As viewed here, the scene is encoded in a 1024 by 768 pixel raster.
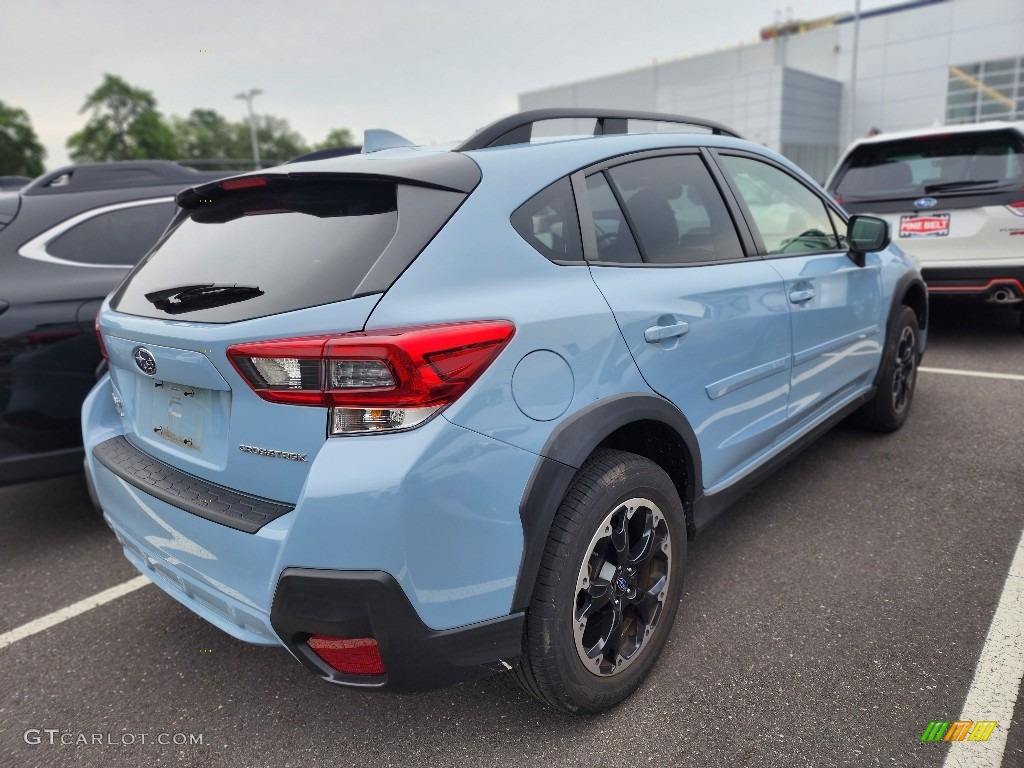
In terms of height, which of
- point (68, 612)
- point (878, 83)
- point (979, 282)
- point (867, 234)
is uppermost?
point (878, 83)

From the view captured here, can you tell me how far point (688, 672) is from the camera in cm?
226

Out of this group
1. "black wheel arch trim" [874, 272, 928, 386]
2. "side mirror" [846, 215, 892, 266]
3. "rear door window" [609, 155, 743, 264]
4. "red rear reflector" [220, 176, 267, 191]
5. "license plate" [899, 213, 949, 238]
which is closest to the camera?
"red rear reflector" [220, 176, 267, 191]

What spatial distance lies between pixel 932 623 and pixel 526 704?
1425mm

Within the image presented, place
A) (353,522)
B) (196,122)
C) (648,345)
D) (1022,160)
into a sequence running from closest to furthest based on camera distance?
(353,522)
(648,345)
(1022,160)
(196,122)

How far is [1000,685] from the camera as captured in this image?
213 cm

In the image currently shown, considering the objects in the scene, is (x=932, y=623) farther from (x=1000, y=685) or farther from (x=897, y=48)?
(x=897, y=48)

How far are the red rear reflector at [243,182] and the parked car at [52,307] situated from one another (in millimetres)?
1497

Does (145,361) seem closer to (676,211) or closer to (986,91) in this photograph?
(676,211)

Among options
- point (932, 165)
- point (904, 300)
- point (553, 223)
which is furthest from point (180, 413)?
point (932, 165)

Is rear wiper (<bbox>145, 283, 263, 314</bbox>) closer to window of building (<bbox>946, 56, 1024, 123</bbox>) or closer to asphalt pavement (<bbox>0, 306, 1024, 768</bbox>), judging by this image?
asphalt pavement (<bbox>0, 306, 1024, 768</bbox>)

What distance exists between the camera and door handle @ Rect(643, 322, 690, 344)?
6.89 ft

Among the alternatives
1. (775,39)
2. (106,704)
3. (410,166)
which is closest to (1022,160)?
(410,166)

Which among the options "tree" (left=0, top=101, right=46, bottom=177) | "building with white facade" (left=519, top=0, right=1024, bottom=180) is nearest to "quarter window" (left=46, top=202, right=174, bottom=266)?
"building with white facade" (left=519, top=0, right=1024, bottom=180)

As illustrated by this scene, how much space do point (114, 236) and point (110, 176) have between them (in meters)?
0.64
